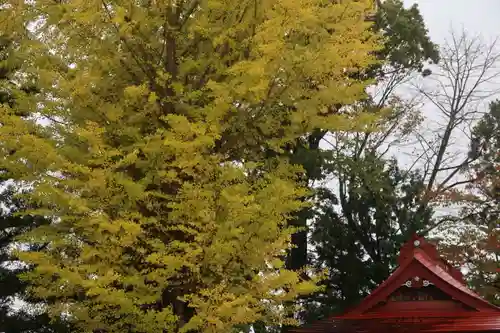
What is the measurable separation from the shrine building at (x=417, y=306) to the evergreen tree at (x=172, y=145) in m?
4.12

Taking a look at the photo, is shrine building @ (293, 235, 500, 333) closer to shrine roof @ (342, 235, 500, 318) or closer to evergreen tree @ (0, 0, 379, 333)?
shrine roof @ (342, 235, 500, 318)

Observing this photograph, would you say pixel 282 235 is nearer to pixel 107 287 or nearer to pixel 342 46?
pixel 107 287

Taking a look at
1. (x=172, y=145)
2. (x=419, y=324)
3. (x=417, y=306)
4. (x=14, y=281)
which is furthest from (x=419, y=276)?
(x=14, y=281)

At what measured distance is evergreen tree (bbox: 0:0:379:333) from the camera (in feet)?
18.8

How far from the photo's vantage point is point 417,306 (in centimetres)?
1020

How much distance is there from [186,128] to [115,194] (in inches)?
41.8

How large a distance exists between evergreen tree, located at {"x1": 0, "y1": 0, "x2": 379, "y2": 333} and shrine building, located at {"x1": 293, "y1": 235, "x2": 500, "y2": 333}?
412 cm

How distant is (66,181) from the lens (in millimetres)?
5816

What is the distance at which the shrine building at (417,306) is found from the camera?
962 centimetres

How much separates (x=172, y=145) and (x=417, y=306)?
6.46 metres

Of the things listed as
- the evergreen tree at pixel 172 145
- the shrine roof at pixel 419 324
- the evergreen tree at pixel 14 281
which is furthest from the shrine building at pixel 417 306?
the evergreen tree at pixel 14 281

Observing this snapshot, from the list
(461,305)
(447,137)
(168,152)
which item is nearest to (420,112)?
(447,137)

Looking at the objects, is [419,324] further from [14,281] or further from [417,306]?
[14,281]

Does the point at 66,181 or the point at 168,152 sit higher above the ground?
the point at 168,152
